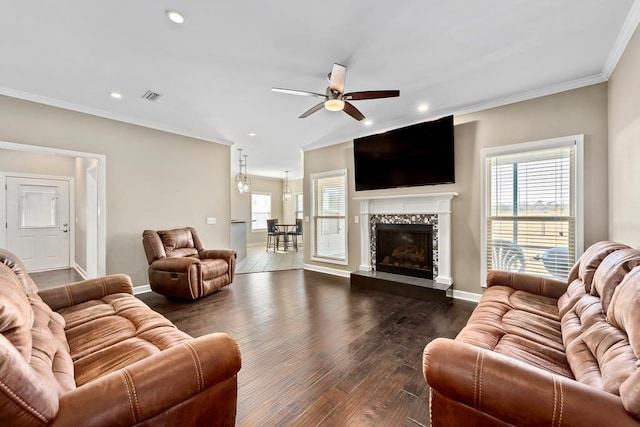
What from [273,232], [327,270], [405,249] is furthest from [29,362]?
[273,232]

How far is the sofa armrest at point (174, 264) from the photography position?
143 inches

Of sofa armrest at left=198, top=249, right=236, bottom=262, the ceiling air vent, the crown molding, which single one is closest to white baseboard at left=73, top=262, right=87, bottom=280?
sofa armrest at left=198, top=249, right=236, bottom=262

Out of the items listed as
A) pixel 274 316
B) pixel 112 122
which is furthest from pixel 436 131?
pixel 112 122

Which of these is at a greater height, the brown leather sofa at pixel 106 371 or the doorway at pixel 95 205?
the doorway at pixel 95 205

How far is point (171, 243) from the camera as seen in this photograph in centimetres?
423

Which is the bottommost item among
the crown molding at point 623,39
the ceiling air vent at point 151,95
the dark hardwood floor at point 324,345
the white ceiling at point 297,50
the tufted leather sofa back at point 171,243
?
the dark hardwood floor at point 324,345

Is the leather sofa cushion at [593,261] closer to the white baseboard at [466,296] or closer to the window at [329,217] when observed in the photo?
the white baseboard at [466,296]

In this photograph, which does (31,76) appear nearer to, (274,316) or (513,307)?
(274,316)

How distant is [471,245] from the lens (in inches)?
149

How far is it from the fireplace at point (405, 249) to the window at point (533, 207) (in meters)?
0.79

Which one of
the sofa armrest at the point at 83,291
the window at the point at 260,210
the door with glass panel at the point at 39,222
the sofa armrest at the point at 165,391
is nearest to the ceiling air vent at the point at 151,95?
the sofa armrest at the point at 83,291

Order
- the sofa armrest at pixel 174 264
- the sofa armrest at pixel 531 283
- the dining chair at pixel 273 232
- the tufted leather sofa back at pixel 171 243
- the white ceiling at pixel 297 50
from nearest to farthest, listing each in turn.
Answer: the white ceiling at pixel 297 50
the sofa armrest at pixel 531 283
the sofa armrest at pixel 174 264
the tufted leather sofa back at pixel 171 243
the dining chair at pixel 273 232

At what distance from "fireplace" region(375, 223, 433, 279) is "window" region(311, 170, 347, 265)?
2.64 feet

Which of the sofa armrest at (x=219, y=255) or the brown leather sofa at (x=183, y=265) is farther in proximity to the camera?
the sofa armrest at (x=219, y=255)
